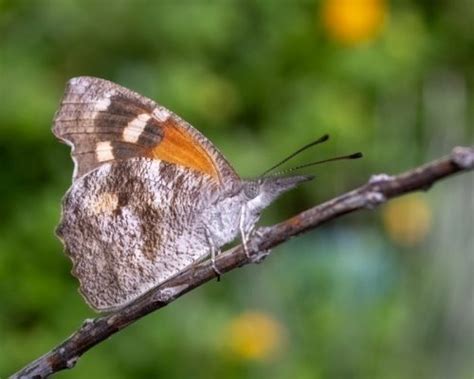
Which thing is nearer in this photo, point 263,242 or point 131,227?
point 263,242

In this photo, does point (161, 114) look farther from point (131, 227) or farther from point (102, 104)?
point (131, 227)

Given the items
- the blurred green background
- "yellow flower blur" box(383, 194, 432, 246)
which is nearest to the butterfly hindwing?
the blurred green background

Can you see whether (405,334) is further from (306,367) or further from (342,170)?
(342,170)

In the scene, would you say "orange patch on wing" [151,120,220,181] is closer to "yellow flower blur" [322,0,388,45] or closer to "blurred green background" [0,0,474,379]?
"blurred green background" [0,0,474,379]

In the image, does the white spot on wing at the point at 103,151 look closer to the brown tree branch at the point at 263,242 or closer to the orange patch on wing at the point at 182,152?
the orange patch on wing at the point at 182,152

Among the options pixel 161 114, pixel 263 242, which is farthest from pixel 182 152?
pixel 263 242
